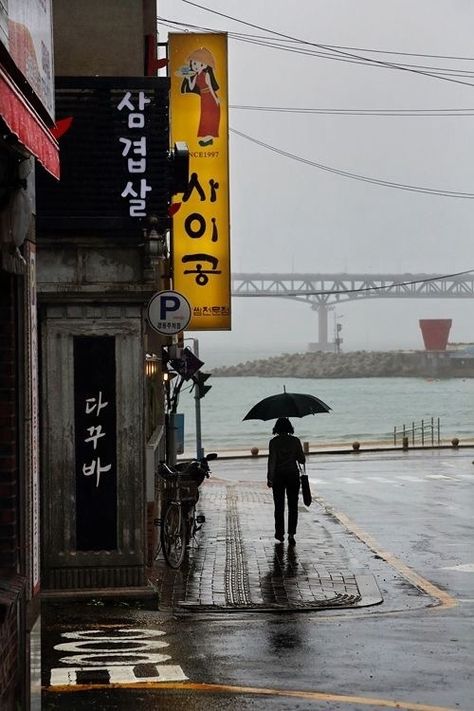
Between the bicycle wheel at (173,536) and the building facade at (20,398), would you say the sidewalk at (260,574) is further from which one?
the building facade at (20,398)

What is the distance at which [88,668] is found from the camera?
929cm

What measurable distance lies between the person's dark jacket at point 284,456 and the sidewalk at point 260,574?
1013mm

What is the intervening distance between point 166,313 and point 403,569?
465 centimetres

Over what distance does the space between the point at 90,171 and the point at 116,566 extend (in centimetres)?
400

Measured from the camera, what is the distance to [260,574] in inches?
591

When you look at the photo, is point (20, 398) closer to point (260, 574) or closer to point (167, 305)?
point (167, 305)

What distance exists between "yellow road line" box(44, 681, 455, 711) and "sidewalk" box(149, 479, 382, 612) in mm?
3799

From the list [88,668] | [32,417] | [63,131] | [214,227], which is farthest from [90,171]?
[214,227]

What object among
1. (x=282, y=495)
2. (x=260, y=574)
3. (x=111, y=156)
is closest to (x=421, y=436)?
(x=282, y=495)

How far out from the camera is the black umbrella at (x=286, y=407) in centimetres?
1808

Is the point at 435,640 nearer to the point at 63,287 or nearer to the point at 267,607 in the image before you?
the point at 267,607

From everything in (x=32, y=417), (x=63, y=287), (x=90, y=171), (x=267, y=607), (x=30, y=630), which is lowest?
(x=267, y=607)

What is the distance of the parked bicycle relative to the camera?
14.9 metres

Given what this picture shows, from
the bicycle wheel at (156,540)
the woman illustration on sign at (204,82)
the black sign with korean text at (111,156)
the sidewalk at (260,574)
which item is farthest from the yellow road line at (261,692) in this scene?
the woman illustration on sign at (204,82)
